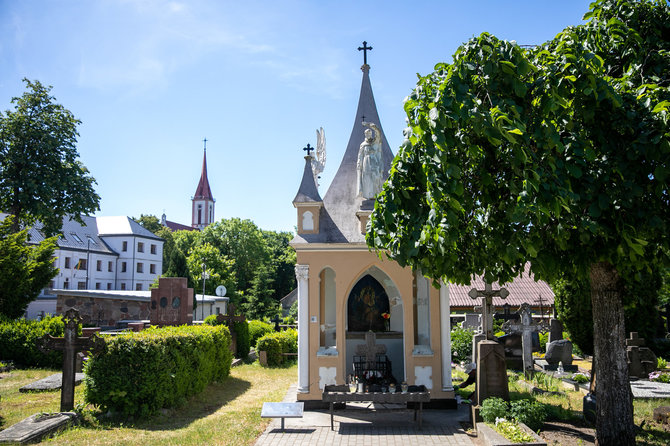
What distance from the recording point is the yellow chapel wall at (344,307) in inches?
439

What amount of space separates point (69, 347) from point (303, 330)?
4.77 meters

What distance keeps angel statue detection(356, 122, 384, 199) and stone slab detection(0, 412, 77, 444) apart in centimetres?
738

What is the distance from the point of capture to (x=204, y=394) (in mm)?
12609

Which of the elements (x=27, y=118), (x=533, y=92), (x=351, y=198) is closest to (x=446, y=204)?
(x=533, y=92)

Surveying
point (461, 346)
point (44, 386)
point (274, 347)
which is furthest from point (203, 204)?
point (44, 386)

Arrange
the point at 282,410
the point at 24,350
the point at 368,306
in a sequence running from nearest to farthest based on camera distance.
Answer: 1. the point at 282,410
2. the point at 368,306
3. the point at 24,350

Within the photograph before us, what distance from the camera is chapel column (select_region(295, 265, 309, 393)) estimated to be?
1116cm

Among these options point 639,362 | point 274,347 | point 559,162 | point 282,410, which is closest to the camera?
point 559,162

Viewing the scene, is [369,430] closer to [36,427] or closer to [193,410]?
[193,410]

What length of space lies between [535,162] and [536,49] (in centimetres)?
210

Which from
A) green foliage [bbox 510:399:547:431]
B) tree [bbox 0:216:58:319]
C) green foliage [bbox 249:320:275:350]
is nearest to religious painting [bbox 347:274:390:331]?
green foliage [bbox 510:399:547:431]

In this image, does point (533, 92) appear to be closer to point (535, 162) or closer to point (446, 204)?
point (535, 162)

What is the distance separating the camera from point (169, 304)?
1747cm

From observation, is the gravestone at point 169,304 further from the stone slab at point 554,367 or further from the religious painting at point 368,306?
the stone slab at point 554,367
